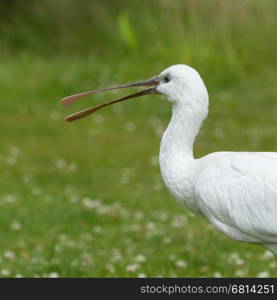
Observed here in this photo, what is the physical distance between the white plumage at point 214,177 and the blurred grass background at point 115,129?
1.71 metres

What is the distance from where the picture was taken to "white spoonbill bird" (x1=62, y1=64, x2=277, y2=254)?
4984 millimetres

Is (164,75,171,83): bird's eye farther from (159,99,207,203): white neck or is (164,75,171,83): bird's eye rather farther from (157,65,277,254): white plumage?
(159,99,207,203): white neck

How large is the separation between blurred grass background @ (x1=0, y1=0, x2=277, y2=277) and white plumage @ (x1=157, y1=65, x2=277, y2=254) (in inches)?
67.4

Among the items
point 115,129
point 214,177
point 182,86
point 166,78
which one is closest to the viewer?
point 214,177

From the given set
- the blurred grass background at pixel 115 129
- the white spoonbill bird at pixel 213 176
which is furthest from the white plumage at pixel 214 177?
the blurred grass background at pixel 115 129

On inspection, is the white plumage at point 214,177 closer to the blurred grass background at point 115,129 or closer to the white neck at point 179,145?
the white neck at point 179,145

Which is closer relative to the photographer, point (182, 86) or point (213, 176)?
point (213, 176)

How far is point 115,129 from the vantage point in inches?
529

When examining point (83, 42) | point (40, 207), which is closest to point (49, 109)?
point (83, 42)

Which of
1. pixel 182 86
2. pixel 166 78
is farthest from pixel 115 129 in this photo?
pixel 182 86

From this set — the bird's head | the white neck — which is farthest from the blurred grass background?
the bird's head

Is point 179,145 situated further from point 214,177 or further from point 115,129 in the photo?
point 115,129

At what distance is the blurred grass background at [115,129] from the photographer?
7625 millimetres

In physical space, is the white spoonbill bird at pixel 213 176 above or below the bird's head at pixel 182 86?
below
